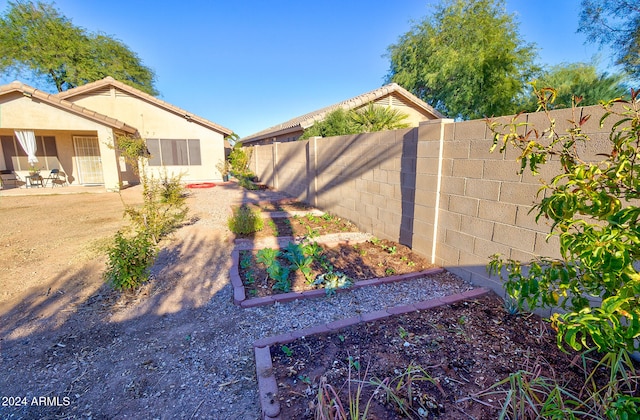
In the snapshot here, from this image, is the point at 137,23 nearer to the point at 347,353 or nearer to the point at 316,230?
the point at 316,230

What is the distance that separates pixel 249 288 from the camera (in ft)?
12.1

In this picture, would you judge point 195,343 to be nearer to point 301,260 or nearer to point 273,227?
point 301,260

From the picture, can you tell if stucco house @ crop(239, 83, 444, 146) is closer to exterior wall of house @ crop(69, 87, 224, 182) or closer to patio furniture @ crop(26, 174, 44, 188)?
exterior wall of house @ crop(69, 87, 224, 182)

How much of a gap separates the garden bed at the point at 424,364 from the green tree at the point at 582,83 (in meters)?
8.95

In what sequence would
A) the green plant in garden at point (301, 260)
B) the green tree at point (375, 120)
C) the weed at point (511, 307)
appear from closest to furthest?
the weed at point (511, 307), the green plant in garden at point (301, 260), the green tree at point (375, 120)


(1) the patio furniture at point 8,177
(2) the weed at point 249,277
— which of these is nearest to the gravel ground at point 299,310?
(2) the weed at point 249,277

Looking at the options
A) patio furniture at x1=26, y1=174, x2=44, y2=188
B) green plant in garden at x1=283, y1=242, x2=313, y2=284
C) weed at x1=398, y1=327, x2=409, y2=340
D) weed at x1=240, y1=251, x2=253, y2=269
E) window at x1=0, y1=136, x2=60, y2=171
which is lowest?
weed at x1=398, y1=327, x2=409, y2=340

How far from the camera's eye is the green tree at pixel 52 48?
17.2 metres

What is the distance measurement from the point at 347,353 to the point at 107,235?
565cm

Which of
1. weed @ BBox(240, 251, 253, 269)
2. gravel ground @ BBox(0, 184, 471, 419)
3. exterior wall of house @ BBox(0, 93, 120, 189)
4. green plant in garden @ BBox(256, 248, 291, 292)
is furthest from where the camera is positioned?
exterior wall of house @ BBox(0, 93, 120, 189)

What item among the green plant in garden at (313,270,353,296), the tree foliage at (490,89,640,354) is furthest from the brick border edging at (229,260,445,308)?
the tree foliage at (490,89,640,354)

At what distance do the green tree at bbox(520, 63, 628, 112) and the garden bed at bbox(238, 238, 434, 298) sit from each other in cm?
770

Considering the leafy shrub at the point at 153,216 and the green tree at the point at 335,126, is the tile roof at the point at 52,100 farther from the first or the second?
the green tree at the point at 335,126

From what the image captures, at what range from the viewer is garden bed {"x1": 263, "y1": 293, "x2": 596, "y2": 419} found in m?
1.87
